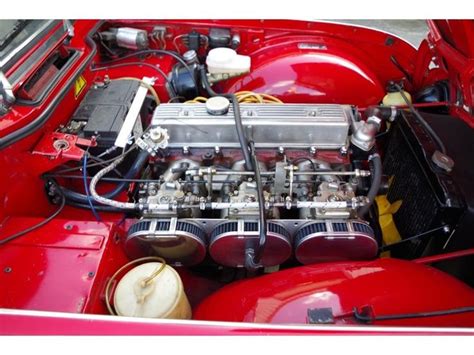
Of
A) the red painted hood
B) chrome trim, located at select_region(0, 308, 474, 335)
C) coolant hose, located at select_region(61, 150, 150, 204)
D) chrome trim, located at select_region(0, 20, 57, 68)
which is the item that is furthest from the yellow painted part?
chrome trim, located at select_region(0, 20, 57, 68)

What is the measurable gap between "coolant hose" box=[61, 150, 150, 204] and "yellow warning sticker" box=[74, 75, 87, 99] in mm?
414

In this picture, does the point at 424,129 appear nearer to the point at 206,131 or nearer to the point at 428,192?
the point at 428,192

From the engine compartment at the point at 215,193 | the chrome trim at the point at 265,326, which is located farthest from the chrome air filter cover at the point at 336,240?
the chrome trim at the point at 265,326

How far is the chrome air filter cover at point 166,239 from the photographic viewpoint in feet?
3.92

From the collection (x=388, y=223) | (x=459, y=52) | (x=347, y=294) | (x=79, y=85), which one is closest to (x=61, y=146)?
(x=79, y=85)

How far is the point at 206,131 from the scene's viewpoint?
1.37 m

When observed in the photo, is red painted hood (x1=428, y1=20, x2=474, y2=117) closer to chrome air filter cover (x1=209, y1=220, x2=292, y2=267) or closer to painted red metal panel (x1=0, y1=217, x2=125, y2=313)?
chrome air filter cover (x1=209, y1=220, x2=292, y2=267)

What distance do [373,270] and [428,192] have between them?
38 centimetres

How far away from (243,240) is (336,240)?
1.03 feet

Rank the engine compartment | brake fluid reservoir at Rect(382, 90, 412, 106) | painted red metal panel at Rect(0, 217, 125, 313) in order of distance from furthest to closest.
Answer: brake fluid reservoir at Rect(382, 90, 412, 106) < the engine compartment < painted red metal panel at Rect(0, 217, 125, 313)

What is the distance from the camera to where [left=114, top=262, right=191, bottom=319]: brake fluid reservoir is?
40.4 inches

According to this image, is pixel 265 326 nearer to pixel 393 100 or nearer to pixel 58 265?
pixel 58 265

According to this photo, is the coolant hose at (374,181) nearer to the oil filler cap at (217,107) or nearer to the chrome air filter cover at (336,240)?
the chrome air filter cover at (336,240)

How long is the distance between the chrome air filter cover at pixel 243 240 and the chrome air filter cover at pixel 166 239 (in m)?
0.06
